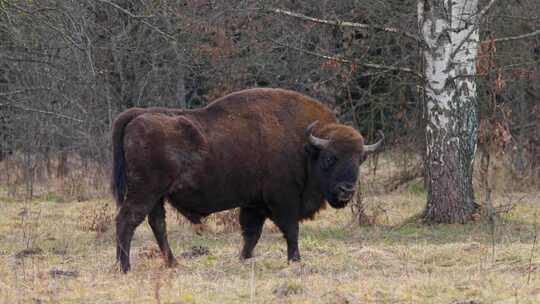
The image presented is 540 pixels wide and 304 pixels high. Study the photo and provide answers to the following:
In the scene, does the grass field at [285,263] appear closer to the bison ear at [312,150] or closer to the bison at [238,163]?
the bison at [238,163]

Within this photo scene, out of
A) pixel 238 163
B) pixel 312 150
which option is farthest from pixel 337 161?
pixel 238 163

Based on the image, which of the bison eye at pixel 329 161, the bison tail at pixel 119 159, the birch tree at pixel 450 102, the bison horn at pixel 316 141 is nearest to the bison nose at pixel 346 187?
the bison eye at pixel 329 161

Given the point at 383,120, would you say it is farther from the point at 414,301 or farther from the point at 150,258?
the point at 414,301

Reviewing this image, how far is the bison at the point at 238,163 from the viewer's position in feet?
36.9

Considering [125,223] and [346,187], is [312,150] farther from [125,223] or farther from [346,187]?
[125,223]

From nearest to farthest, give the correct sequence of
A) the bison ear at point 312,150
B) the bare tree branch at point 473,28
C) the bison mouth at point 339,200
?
the bison mouth at point 339,200 < the bison ear at point 312,150 < the bare tree branch at point 473,28

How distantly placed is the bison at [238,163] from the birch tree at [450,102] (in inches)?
124

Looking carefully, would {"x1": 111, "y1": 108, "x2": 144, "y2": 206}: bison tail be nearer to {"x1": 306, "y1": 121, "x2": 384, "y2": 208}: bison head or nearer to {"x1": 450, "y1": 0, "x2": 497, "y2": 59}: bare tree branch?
{"x1": 306, "y1": 121, "x2": 384, "y2": 208}: bison head

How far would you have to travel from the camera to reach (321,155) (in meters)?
12.1

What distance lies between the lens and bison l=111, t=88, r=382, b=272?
36.9ft

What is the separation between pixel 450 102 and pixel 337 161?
12.5 feet

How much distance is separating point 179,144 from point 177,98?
30.4 ft

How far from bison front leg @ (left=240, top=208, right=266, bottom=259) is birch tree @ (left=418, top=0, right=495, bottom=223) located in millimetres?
3903

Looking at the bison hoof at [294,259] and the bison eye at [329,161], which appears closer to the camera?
the bison hoof at [294,259]
